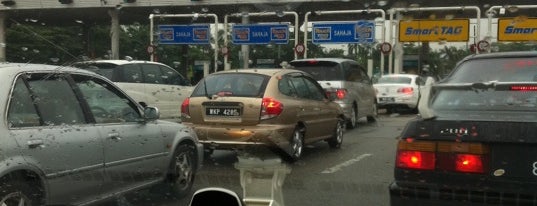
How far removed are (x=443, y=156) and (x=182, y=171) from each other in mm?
3130

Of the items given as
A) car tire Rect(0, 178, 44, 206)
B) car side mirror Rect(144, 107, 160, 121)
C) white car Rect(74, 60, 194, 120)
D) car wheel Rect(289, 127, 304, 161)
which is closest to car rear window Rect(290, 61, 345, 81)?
white car Rect(74, 60, 194, 120)

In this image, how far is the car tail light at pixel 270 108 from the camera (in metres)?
7.83

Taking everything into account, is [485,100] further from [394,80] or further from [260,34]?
[260,34]

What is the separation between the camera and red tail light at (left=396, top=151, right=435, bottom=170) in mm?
3896

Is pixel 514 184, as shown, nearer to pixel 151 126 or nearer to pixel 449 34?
pixel 151 126

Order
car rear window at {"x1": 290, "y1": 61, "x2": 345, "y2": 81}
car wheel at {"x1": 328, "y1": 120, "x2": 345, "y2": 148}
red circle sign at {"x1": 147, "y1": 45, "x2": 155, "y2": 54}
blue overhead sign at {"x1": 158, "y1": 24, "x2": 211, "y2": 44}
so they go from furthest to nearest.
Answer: blue overhead sign at {"x1": 158, "y1": 24, "x2": 211, "y2": 44} < red circle sign at {"x1": 147, "y1": 45, "x2": 155, "y2": 54} < car rear window at {"x1": 290, "y1": 61, "x2": 345, "y2": 81} < car wheel at {"x1": 328, "y1": 120, "x2": 345, "y2": 148}

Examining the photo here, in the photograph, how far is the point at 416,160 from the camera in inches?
156

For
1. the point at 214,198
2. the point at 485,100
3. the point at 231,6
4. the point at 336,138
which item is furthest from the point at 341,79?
the point at 231,6

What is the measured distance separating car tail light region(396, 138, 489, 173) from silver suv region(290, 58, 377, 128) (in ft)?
27.7

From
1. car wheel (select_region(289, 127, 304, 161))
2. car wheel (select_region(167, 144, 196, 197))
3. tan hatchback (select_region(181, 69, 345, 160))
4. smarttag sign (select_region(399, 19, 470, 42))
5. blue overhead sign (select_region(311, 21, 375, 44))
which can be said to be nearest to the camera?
car wheel (select_region(167, 144, 196, 197))

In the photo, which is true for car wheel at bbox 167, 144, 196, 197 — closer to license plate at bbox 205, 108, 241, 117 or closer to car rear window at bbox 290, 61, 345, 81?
license plate at bbox 205, 108, 241, 117

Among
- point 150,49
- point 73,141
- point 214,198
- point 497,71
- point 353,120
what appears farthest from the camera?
point 150,49

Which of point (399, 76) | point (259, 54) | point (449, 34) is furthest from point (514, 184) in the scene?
point (259, 54)

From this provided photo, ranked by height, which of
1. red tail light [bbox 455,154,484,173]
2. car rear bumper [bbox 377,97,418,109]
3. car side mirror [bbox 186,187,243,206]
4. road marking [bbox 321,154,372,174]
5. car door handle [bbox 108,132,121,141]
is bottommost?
car rear bumper [bbox 377,97,418,109]
